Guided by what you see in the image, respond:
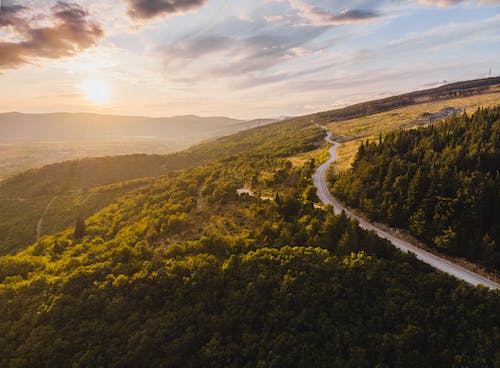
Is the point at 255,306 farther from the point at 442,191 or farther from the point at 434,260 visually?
the point at 442,191

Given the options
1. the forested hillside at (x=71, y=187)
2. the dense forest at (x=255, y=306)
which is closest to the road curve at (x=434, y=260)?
the dense forest at (x=255, y=306)

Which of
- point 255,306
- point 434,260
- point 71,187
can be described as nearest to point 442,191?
point 434,260

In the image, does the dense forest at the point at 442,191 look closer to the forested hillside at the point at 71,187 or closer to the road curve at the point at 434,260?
the road curve at the point at 434,260

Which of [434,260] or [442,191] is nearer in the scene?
[434,260]

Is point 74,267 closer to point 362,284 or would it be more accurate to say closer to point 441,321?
point 362,284

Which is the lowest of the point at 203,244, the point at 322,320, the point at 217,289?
the point at 322,320

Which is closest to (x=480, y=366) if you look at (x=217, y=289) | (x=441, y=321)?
(x=441, y=321)
